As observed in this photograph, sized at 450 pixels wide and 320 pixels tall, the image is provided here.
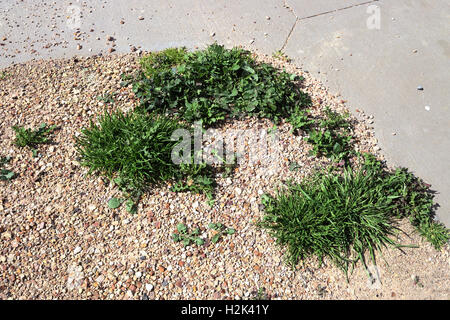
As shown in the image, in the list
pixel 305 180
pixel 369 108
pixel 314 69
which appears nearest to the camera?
pixel 305 180

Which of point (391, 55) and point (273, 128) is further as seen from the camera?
point (391, 55)

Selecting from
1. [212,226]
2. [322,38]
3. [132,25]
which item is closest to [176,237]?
[212,226]

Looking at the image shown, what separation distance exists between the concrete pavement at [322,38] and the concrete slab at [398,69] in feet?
0.04

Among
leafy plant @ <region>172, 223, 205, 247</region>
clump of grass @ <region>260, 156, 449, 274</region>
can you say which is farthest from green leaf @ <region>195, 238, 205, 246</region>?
clump of grass @ <region>260, 156, 449, 274</region>

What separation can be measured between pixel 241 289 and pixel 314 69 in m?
2.58

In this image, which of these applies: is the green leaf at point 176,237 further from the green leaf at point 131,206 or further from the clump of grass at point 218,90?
the clump of grass at point 218,90

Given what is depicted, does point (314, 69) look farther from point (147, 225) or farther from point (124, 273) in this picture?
point (124, 273)

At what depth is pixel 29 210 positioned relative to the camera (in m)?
3.25

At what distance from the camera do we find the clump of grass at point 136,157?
332 centimetres

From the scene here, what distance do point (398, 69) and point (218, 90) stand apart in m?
2.11

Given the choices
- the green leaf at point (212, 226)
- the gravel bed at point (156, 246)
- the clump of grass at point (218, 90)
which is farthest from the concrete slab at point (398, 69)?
the green leaf at point (212, 226)

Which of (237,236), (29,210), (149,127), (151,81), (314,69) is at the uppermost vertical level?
(314,69)

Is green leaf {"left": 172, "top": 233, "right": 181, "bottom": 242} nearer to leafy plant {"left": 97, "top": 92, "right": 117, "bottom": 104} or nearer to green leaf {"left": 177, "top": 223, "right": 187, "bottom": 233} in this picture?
green leaf {"left": 177, "top": 223, "right": 187, "bottom": 233}

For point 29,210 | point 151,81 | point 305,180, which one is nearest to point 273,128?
point 305,180
